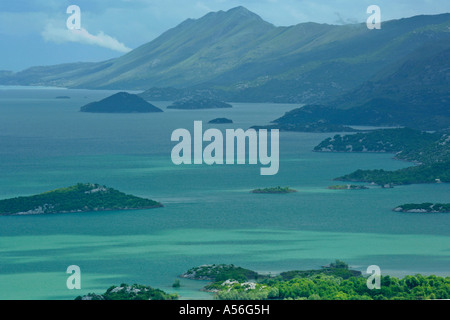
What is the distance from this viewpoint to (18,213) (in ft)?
422

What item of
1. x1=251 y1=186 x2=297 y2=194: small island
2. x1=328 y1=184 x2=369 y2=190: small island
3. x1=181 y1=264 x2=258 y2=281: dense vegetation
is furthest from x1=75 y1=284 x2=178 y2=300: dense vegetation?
x1=328 y1=184 x2=369 y2=190: small island

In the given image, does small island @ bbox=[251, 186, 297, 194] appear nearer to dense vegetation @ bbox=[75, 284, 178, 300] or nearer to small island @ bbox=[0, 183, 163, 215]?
small island @ bbox=[0, 183, 163, 215]

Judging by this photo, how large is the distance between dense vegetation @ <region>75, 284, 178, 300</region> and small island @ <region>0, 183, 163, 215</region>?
61925 mm

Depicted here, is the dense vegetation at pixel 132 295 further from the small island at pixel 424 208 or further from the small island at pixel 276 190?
the small island at pixel 276 190

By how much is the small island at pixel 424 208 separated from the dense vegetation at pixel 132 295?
70.6 meters

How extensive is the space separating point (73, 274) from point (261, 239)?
97.0ft

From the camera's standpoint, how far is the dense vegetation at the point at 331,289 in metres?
65.9

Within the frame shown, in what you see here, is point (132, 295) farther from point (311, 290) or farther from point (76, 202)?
point (76, 202)

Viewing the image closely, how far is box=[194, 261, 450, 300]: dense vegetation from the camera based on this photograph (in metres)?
65.9

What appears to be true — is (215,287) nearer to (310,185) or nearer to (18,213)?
(18,213)

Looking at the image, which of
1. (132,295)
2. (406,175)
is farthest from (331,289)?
(406,175)

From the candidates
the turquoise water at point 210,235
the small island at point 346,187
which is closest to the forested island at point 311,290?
the turquoise water at point 210,235

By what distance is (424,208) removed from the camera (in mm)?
134500
